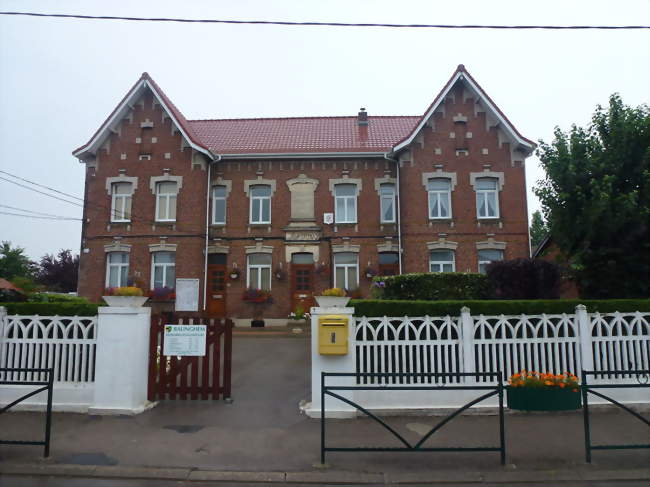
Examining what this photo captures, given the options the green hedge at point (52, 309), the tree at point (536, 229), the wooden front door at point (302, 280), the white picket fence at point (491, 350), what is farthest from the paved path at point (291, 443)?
the tree at point (536, 229)

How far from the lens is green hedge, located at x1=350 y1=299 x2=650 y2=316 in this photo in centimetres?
777

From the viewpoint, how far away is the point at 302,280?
19.6 metres

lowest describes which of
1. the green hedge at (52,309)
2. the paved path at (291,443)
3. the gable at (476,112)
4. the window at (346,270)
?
the paved path at (291,443)

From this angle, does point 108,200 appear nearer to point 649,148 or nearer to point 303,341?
point 303,341

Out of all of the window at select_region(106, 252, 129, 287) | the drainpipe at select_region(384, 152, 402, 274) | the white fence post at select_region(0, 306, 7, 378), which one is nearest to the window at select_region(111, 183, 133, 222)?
the window at select_region(106, 252, 129, 287)

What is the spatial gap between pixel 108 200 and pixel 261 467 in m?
17.1

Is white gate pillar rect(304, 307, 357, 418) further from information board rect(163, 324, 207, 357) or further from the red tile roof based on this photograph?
the red tile roof

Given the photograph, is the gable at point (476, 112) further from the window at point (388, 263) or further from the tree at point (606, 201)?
the tree at point (606, 201)

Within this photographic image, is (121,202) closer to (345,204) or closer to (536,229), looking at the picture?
(345,204)

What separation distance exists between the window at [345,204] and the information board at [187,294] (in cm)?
650

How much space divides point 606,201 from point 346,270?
35.3 ft

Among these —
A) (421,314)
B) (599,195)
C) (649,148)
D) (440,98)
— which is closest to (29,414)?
(421,314)

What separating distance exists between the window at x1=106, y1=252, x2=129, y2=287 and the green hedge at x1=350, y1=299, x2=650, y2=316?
14.6 meters

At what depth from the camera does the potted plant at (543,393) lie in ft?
22.0
